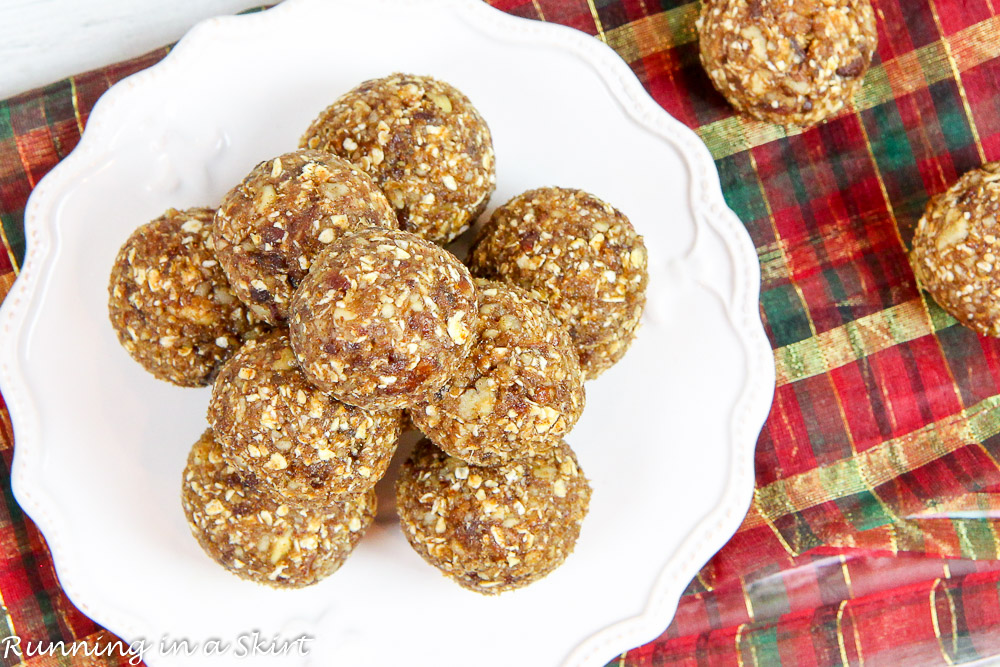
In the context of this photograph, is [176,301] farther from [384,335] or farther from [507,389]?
[507,389]

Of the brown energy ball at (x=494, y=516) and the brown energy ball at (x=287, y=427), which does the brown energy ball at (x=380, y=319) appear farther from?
the brown energy ball at (x=494, y=516)

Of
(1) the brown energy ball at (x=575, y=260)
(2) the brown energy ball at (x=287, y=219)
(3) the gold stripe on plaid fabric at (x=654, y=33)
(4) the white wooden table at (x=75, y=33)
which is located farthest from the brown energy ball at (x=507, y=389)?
(4) the white wooden table at (x=75, y=33)

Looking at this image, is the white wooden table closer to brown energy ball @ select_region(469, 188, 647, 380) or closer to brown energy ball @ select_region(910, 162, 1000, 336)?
brown energy ball @ select_region(469, 188, 647, 380)

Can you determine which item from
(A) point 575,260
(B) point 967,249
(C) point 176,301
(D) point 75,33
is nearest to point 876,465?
(B) point 967,249

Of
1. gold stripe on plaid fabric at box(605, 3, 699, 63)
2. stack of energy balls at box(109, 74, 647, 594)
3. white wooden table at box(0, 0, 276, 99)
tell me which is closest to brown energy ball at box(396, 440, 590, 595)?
stack of energy balls at box(109, 74, 647, 594)

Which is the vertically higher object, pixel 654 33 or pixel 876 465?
pixel 654 33

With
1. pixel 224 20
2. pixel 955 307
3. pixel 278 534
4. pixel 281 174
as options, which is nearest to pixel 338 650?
pixel 278 534
